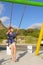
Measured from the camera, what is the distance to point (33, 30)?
140 feet

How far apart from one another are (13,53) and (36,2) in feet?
10.3

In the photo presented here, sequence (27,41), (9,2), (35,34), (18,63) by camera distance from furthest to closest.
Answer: (35,34) → (27,41) → (18,63) → (9,2)

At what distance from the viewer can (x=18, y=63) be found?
40.9 ft

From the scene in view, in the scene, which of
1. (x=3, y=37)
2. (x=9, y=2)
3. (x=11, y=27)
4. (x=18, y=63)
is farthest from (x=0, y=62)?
(x=3, y=37)

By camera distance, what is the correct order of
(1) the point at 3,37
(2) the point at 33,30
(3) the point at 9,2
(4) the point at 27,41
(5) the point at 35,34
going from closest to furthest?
(3) the point at 9,2, (4) the point at 27,41, (1) the point at 3,37, (5) the point at 35,34, (2) the point at 33,30

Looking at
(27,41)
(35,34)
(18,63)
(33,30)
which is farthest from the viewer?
(33,30)

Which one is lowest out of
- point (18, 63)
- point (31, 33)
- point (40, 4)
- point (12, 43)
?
point (31, 33)

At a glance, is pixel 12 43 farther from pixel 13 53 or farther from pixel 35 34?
pixel 35 34

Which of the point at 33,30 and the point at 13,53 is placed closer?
the point at 13,53

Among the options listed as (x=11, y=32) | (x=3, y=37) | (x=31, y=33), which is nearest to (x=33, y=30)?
(x=31, y=33)

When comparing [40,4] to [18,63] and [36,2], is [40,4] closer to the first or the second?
[36,2]

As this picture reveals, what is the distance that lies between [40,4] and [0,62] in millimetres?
3389

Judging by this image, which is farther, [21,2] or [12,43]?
[12,43]

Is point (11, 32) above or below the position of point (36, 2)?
below
